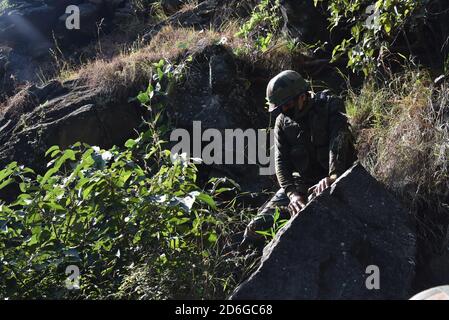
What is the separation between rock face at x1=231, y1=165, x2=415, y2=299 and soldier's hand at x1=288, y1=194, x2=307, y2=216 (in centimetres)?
51

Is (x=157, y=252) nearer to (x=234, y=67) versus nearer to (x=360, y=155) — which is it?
(x=360, y=155)

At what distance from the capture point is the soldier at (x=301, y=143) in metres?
6.10

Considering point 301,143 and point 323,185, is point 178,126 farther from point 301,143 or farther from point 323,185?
point 323,185

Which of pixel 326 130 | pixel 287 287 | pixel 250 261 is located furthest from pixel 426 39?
pixel 287 287

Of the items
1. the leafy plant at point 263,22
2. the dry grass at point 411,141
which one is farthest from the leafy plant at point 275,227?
the leafy plant at point 263,22

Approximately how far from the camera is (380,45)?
7668 mm

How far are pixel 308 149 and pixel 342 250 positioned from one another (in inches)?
56.4

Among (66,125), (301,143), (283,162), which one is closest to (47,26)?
(66,125)

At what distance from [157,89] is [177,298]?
3393 mm

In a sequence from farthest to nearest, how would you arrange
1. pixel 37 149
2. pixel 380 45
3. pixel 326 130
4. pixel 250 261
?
pixel 37 149 < pixel 380 45 < pixel 326 130 < pixel 250 261

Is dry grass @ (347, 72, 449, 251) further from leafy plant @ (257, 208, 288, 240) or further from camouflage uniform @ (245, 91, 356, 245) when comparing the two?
leafy plant @ (257, 208, 288, 240)

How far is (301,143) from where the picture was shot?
6.43m

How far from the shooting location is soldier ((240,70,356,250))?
610 cm

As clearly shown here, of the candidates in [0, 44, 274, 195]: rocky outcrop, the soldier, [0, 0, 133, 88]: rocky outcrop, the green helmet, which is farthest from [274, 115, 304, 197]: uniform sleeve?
[0, 0, 133, 88]: rocky outcrop
